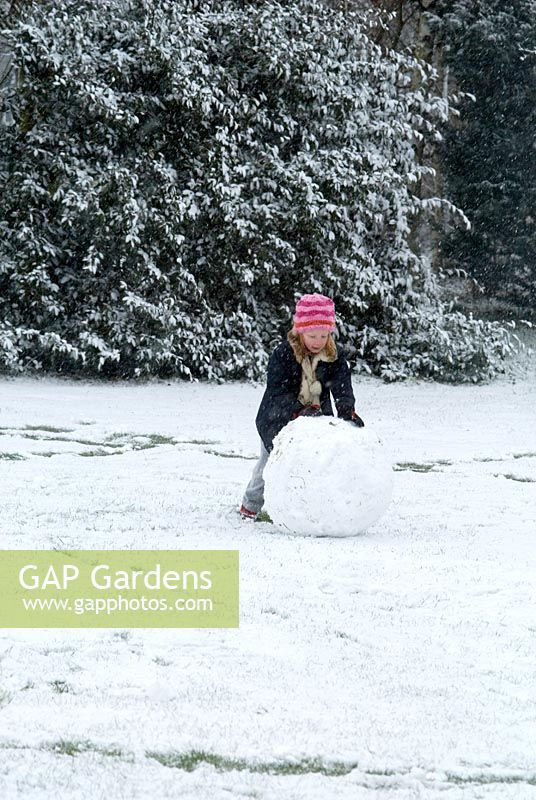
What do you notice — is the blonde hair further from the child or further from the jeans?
the jeans

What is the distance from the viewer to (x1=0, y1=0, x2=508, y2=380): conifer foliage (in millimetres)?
18922

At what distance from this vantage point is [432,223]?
2533 cm

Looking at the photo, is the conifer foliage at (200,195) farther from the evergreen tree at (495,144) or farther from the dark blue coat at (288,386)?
the dark blue coat at (288,386)

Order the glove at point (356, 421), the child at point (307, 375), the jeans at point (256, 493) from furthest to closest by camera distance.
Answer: the jeans at point (256, 493) < the child at point (307, 375) < the glove at point (356, 421)

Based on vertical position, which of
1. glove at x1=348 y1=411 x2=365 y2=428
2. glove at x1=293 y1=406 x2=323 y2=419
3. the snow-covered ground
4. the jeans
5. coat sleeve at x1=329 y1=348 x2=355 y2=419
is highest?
coat sleeve at x1=329 y1=348 x2=355 y2=419

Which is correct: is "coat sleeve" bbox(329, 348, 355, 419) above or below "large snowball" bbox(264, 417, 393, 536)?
above

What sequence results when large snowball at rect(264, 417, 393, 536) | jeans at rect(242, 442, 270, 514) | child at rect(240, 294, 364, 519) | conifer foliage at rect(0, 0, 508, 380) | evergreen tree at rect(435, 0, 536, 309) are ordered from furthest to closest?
evergreen tree at rect(435, 0, 536, 309) < conifer foliage at rect(0, 0, 508, 380) < jeans at rect(242, 442, 270, 514) < child at rect(240, 294, 364, 519) < large snowball at rect(264, 417, 393, 536)

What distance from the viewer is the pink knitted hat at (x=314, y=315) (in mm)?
7613

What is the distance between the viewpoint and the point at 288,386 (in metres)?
7.81

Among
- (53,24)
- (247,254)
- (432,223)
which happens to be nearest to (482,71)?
(432,223)

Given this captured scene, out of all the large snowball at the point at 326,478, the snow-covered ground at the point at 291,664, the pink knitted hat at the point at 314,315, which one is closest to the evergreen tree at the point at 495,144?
the snow-covered ground at the point at 291,664

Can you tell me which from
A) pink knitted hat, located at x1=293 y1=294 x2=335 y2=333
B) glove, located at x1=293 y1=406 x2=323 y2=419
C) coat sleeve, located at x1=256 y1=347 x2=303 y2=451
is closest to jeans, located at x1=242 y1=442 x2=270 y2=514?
coat sleeve, located at x1=256 y1=347 x2=303 y2=451

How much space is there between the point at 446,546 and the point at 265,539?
1290mm

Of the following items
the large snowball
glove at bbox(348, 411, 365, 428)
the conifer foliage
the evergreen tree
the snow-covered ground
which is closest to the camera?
the snow-covered ground
